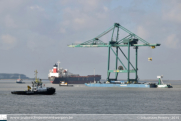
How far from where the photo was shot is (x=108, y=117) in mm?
32969

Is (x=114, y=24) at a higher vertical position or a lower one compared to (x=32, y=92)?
higher

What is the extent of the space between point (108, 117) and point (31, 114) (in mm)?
9243

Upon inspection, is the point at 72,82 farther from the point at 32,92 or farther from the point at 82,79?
the point at 32,92

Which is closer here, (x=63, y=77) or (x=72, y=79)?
(x=63, y=77)

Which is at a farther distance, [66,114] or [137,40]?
[137,40]

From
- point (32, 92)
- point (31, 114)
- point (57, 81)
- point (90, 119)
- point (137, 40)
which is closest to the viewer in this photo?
point (90, 119)

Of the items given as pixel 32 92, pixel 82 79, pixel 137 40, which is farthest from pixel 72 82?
pixel 32 92

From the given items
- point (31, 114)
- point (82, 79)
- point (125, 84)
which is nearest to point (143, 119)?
point (31, 114)

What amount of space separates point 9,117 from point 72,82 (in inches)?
4689

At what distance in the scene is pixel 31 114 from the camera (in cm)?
3519

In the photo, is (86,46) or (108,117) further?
(86,46)

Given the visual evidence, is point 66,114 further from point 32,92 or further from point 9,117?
point 32,92

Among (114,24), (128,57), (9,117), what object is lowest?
(9,117)

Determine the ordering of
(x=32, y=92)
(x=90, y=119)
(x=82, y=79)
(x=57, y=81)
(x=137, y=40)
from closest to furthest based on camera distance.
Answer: (x=90, y=119)
(x=32, y=92)
(x=137, y=40)
(x=57, y=81)
(x=82, y=79)
